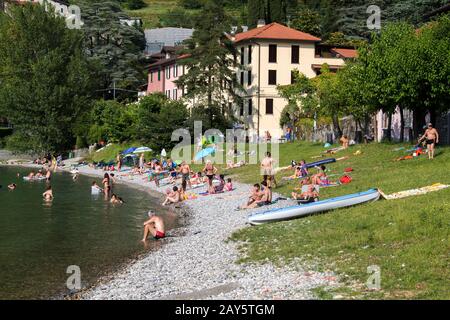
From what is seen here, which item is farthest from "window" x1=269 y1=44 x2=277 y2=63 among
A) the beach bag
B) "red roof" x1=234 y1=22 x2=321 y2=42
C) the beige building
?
the beach bag

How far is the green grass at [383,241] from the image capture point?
13289 mm

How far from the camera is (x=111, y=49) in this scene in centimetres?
9356

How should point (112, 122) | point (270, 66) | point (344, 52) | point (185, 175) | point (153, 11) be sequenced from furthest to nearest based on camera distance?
point (153, 11) → point (112, 122) → point (344, 52) → point (270, 66) → point (185, 175)

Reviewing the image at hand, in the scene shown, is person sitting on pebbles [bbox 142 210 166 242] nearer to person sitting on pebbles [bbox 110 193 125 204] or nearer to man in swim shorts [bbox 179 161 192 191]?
person sitting on pebbles [bbox 110 193 125 204]

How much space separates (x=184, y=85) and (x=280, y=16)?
49.6 m

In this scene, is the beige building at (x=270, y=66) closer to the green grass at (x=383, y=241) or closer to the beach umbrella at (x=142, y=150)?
the beach umbrella at (x=142, y=150)

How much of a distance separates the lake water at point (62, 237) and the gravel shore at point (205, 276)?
1039 millimetres

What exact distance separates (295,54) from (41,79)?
2789 cm

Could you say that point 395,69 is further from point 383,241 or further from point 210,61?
point 210,61

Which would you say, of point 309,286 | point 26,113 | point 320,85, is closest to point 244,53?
point 320,85

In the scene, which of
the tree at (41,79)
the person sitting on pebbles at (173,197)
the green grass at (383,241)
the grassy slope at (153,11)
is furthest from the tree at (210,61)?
the grassy slope at (153,11)

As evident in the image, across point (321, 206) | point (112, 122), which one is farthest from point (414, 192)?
point (112, 122)

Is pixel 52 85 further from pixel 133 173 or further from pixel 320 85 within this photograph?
pixel 320 85

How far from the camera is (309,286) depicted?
14.0m
